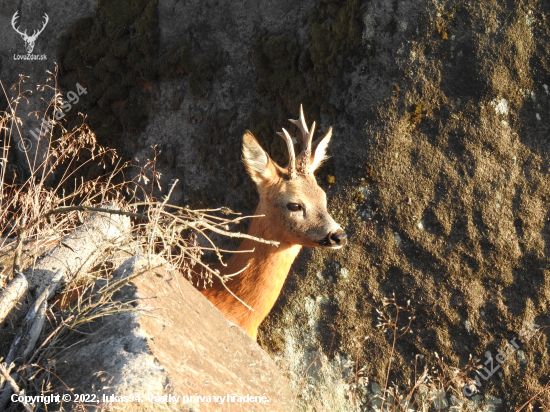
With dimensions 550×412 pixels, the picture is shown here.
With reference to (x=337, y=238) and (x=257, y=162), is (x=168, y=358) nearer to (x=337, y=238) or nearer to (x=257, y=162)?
(x=337, y=238)

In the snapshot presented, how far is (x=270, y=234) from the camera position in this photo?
517 cm

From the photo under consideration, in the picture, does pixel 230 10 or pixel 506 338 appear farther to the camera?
pixel 230 10

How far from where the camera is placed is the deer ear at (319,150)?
5.16 m

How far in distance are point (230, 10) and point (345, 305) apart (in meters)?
3.28

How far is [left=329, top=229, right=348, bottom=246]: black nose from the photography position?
4.78 m

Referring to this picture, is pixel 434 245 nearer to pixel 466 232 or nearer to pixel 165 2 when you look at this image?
pixel 466 232

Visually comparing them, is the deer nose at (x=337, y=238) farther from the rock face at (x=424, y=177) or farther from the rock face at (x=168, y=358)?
the rock face at (x=168, y=358)

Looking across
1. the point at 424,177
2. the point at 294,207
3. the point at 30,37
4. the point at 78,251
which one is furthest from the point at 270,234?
the point at 30,37

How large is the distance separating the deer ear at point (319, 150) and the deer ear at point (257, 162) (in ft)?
1.14

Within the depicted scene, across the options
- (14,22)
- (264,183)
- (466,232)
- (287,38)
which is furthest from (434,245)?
(14,22)

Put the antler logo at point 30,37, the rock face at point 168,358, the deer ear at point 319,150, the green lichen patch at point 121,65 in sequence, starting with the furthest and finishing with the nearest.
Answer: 1. the antler logo at point 30,37
2. the green lichen patch at point 121,65
3. the deer ear at point 319,150
4. the rock face at point 168,358

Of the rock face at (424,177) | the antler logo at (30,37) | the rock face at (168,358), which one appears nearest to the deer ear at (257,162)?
the rock face at (424,177)

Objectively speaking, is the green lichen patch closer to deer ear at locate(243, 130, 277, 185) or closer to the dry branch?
deer ear at locate(243, 130, 277, 185)

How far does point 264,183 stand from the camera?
209 inches
